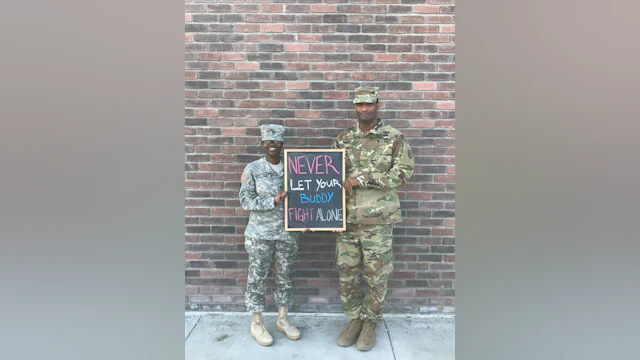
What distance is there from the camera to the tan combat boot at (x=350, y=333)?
321cm

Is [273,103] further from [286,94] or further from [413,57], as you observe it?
[413,57]

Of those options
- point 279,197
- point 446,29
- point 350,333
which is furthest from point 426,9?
point 350,333

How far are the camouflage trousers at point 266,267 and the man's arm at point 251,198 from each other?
322 millimetres

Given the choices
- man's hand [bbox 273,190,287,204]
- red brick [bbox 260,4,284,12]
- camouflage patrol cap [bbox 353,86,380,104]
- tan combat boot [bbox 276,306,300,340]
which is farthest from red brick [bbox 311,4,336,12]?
tan combat boot [bbox 276,306,300,340]

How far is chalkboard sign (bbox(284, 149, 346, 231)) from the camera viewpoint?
3068 millimetres

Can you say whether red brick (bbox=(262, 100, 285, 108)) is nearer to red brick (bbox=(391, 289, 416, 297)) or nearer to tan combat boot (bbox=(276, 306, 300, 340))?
tan combat boot (bbox=(276, 306, 300, 340))

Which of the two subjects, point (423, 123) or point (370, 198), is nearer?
point (370, 198)

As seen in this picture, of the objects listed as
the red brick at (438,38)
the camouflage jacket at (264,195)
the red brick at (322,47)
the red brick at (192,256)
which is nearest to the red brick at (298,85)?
the red brick at (322,47)

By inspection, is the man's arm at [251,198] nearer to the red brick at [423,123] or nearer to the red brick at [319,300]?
the red brick at [319,300]

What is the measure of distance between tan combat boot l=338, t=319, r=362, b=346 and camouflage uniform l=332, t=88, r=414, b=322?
0.58 feet

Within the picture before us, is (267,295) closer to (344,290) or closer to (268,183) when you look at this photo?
(344,290)

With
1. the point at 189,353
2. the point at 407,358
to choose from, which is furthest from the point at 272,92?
the point at 407,358

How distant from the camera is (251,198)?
10.0 feet

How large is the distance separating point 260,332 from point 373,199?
5.33 ft
